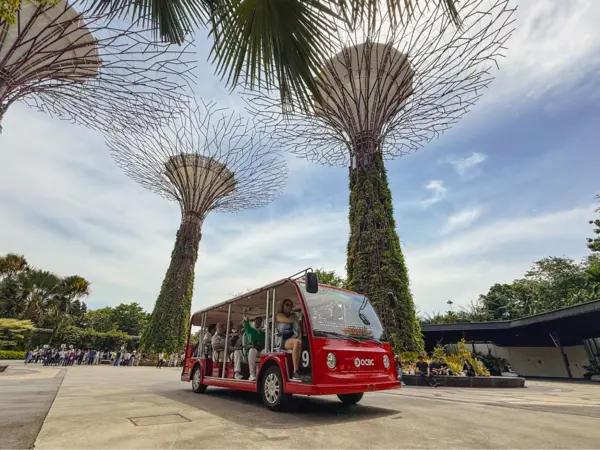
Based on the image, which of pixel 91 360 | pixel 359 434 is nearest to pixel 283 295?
pixel 359 434

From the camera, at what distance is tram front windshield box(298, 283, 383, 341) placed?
17.5ft

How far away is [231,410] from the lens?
17.5 ft

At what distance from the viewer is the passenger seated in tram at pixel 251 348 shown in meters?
6.20

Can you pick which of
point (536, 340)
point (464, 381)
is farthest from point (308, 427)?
point (536, 340)

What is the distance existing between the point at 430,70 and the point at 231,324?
37.9 feet

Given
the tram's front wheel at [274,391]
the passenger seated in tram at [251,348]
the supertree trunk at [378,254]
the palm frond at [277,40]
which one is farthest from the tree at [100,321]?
the palm frond at [277,40]

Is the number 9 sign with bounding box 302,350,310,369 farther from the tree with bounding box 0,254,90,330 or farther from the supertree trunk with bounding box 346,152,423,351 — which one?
the tree with bounding box 0,254,90,330

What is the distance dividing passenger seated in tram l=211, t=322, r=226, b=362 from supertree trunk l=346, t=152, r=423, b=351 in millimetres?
6470

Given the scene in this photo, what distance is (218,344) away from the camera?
7781mm

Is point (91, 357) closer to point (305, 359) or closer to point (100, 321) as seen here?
point (100, 321)

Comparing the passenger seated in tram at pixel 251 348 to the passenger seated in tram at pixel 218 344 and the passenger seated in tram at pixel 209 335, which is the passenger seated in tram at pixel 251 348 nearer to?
the passenger seated in tram at pixel 218 344

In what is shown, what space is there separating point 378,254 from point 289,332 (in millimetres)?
8179

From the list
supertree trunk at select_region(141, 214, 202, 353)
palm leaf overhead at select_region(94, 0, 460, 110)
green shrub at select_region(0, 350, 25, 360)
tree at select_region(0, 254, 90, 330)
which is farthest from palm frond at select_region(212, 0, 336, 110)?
green shrub at select_region(0, 350, 25, 360)

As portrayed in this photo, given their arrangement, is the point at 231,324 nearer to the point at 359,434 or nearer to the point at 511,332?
the point at 359,434
